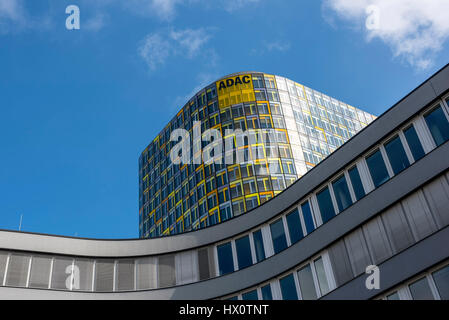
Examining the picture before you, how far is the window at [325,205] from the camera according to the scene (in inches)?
1034

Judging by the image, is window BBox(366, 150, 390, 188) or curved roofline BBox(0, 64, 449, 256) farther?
window BBox(366, 150, 390, 188)

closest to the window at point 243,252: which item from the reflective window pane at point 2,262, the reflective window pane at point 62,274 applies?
the reflective window pane at point 62,274

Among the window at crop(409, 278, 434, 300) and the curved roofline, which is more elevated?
the curved roofline

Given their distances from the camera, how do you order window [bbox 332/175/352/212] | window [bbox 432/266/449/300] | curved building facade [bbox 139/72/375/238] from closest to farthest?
window [bbox 432/266/449/300]
window [bbox 332/175/352/212]
curved building facade [bbox 139/72/375/238]

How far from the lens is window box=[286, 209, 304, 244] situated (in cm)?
2778

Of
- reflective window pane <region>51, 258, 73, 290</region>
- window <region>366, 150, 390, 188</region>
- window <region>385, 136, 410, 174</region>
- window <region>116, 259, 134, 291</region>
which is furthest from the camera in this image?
window <region>116, 259, 134, 291</region>

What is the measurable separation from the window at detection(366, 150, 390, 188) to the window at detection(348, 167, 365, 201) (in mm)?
782

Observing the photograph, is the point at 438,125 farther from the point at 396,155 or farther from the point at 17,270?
the point at 17,270

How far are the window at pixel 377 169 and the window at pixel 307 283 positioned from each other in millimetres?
6115

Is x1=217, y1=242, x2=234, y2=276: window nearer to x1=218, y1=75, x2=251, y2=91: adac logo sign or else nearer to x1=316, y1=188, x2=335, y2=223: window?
x1=316, y1=188, x2=335, y2=223: window

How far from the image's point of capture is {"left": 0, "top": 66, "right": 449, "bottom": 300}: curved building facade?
2150 centimetres

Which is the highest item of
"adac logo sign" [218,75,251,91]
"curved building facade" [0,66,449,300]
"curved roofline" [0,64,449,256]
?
"adac logo sign" [218,75,251,91]

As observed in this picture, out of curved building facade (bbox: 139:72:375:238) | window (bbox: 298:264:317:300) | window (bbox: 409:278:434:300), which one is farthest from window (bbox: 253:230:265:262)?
curved building facade (bbox: 139:72:375:238)

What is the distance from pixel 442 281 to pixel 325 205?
8.27 metres
